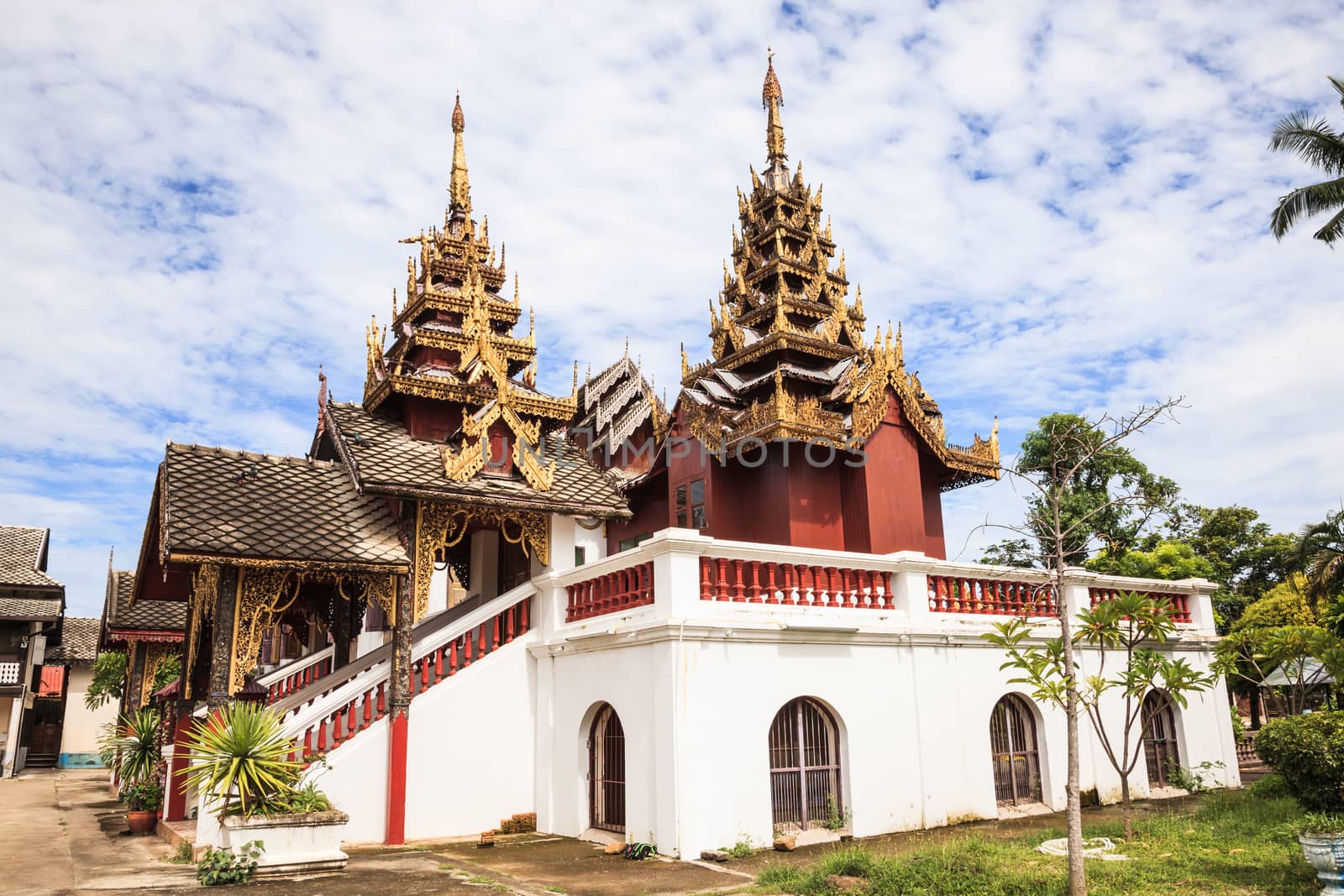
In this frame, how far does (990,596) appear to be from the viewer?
13.0m

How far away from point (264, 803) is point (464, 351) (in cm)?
846

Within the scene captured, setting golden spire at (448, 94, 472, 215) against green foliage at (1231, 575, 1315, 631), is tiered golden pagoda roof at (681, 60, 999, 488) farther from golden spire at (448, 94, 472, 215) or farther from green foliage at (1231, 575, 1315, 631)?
green foliage at (1231, 575, 1315, 631)

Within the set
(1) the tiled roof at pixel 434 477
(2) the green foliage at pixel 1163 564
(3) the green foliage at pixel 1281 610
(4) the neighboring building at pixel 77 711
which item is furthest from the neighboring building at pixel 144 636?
(3) the green foliage at pixel 1281 610

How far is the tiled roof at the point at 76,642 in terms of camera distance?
3988 cm

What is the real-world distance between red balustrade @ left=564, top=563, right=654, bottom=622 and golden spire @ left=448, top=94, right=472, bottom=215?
984cm

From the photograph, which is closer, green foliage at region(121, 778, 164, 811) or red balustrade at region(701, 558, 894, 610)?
red balustrade at region(701, 558, 894, 610)

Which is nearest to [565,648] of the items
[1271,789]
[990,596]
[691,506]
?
[990,596]

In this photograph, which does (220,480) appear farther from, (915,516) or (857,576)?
(915,516)

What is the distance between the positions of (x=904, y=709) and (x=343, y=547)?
7.02m

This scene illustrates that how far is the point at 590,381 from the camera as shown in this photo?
26.2m

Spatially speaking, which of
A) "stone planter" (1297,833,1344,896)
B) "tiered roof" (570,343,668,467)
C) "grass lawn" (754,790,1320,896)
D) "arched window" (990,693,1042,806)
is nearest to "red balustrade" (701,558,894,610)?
"arched window" (990,693,1042,806)

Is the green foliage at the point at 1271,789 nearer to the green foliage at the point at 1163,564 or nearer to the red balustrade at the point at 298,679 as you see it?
the red balustrade at the point at 298,679

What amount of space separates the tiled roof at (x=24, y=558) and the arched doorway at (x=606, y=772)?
32341 millimetres

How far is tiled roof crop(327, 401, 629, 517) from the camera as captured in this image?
12281mm
